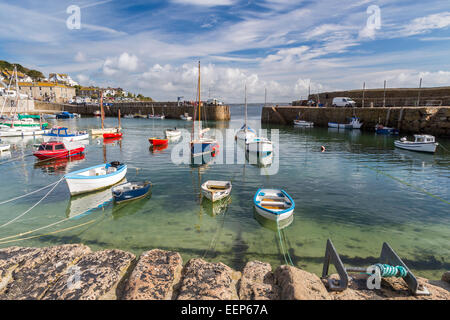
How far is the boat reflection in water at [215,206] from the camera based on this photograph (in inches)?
617

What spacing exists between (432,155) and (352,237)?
3047 cm

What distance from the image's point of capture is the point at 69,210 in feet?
52.5

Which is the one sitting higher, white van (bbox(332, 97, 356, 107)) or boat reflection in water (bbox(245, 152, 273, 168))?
white van (bbox(332, 97, 356, 107))

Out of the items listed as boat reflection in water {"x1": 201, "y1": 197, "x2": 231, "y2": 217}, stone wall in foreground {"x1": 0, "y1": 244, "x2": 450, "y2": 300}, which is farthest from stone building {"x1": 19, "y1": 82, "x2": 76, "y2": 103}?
stone wall in foreground {"x1": 0, "y1": 244, "x2": 450, "y2": 300}

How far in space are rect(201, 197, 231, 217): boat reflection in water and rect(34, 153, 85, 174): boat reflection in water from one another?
1783cm

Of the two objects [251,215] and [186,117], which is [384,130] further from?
[186,117]

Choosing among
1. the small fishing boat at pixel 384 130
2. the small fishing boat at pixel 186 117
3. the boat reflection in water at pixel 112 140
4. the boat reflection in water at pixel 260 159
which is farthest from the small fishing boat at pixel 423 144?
the small fishing boat at pixel 186 117

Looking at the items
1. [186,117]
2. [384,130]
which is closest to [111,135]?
[384,130]

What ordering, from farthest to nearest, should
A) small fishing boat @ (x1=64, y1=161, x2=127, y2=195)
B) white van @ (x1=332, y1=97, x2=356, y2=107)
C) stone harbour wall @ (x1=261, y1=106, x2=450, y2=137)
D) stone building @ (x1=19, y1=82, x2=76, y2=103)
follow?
stone building @ (x1=19, y1=82, x2=76, y2=103) < white van @ (x1=332, y1=97, x2=356, y2=107) < stone harbour wall @ (x1=261, y1=106, x2=450, y2=137) < small fishing boat @ (x1=64, y1=161, x2=127, y2=195)

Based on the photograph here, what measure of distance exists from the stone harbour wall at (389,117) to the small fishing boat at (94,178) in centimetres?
5936

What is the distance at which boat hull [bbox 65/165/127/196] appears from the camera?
17.6m

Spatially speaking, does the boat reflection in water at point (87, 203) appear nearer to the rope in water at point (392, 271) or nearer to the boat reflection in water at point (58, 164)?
the boat reflection in water at point (58, 164)

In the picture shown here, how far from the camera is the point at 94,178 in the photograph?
1859 centimetres

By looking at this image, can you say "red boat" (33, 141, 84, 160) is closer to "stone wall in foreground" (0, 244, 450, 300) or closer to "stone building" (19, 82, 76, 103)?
"stone wall in foreground" (0, 244, 450, 300)
